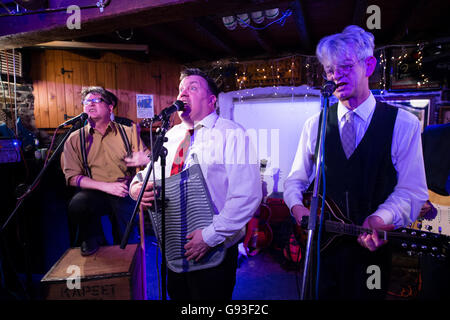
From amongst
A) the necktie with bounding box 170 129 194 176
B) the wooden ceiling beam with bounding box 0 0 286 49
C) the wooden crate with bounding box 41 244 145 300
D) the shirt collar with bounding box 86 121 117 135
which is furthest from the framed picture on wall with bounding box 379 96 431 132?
the wooden crate with bounding box 41 244 145 300

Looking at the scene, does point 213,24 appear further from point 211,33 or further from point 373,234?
point 373,234

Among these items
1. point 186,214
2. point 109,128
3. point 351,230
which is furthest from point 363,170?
point 109,128

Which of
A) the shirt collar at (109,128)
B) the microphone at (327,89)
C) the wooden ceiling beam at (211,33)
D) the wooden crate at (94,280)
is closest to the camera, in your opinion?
the microphone at (327,89)

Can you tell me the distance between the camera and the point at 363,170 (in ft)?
5.22

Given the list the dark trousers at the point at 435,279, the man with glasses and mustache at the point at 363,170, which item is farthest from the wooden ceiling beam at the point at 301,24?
the dark trousers at the point at 435,279

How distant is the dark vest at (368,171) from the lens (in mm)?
1559

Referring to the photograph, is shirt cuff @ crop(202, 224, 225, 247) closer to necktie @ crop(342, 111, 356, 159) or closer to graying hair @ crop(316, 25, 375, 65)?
necktie @ crop(342, 111, 356, 159)

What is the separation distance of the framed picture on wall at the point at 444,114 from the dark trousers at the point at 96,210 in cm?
488

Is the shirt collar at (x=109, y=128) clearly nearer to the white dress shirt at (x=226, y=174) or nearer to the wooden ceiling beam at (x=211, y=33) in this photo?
the white dress shirt at (x=226, y=174)

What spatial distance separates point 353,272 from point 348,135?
857 mm

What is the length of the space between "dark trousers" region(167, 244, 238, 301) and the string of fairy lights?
14.0 ft

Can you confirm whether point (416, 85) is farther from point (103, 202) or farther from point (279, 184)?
point (103, 202)

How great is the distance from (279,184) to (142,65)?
413 centimetres
